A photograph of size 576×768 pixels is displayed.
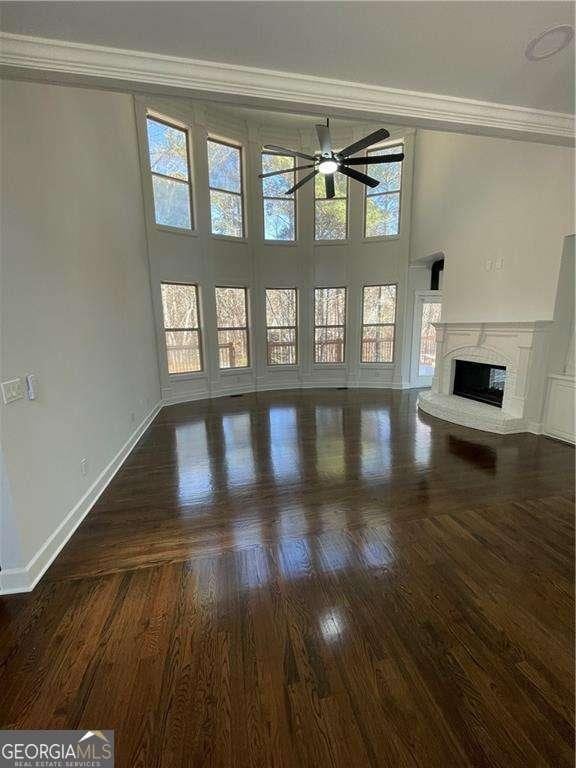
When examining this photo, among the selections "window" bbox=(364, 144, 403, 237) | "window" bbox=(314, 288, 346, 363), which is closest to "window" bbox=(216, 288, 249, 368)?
"window" bbox=(314, 288, 346, 363)

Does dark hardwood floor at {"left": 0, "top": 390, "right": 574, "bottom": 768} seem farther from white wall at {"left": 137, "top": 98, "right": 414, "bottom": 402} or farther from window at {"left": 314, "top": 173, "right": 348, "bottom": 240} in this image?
window at {"left": 314, "top": 173, "right": 348, "bottom": 240}

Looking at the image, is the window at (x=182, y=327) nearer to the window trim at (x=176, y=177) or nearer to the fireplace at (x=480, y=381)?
the window trim at (x=176, y=177)

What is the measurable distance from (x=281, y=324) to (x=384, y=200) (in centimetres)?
346

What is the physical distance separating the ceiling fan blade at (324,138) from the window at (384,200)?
3.59 meters

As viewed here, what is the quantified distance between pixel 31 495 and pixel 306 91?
2880 millimetres

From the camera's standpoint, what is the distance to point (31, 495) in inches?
80.1

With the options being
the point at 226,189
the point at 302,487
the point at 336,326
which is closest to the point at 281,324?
the point at 336,326

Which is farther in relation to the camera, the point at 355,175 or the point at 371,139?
the point at 355,175

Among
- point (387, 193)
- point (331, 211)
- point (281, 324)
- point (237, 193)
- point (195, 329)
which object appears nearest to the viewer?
point (195, 329)

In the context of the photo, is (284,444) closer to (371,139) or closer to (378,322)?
(371,139)

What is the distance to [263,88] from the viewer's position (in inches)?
70.4

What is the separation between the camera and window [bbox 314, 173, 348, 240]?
23.7ft

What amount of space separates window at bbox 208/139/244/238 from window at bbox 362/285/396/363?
321 cm

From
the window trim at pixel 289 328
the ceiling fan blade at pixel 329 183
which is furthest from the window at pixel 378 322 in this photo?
the ceiling fan blade at pixel 329 183
